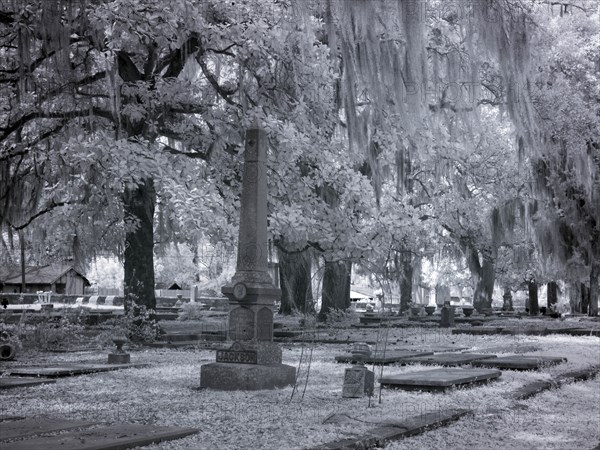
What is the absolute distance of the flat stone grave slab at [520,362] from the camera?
36.7 feet

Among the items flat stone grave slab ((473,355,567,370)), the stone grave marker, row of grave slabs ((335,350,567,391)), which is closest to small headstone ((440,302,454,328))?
row of grave slabs ((335,350,567,391))

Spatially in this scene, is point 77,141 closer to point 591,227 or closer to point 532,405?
point 532,405

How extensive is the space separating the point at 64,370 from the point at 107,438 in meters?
5.23

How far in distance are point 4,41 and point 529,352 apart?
36.5 feet

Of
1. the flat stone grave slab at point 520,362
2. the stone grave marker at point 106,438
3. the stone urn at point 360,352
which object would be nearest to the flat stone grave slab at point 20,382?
the stone grave marker at point 106,438

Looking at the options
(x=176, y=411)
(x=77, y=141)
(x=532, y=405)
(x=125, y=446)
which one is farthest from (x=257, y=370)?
(x=77, y=141)

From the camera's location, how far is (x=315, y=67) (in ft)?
50.1

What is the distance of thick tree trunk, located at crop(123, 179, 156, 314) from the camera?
54.7 feet

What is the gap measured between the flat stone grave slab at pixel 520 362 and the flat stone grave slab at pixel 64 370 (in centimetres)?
532

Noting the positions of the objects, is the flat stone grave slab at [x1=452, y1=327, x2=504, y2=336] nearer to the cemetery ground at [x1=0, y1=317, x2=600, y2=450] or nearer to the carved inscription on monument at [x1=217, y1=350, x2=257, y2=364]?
the cemetery ground at [x1=0, y1=317, x2=600, y2=450]

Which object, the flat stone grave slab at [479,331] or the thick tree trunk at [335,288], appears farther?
the thick tree trunk at [335,288]

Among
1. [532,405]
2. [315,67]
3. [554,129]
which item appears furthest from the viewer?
[554,129]

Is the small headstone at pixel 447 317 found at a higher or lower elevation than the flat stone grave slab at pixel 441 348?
higher

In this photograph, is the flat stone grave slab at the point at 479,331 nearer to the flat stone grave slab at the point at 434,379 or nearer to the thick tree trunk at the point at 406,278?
the thick tree trunk at the point at 406,278
